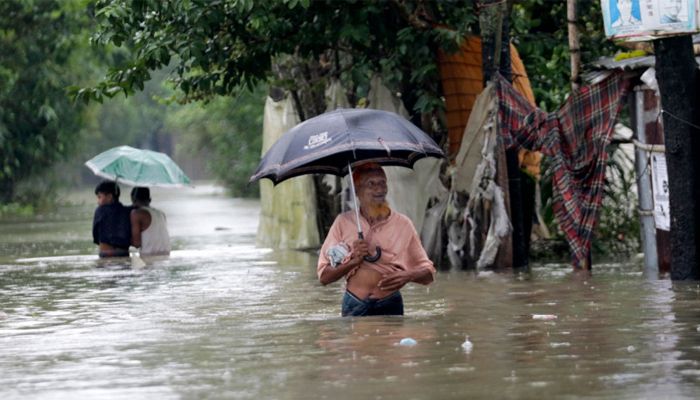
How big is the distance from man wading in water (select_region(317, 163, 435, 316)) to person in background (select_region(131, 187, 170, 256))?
28.3 ft

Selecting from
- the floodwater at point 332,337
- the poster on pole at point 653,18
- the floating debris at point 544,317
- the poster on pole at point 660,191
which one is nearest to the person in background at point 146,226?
the floodwater at point 332,337

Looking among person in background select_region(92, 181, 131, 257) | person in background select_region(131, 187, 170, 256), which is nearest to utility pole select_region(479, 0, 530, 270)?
person in background select_region(131, 187, 170, 256)

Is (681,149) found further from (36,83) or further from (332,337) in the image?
(36,83)

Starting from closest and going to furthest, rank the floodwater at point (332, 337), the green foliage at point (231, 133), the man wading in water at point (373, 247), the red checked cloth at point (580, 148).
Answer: the floodwater at point (332, 337) < the man wading in water at point (373, 247) < the red checked cloth at point (580, 148) < the green foliage at point (231, 133)

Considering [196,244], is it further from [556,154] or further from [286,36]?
[556,154]

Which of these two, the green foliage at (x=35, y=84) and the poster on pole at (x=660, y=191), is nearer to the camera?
the poster on pole at (x=660, y=191)

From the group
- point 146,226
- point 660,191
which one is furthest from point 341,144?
point 146,226

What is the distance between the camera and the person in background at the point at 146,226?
17766mm

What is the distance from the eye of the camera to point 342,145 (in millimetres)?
9414

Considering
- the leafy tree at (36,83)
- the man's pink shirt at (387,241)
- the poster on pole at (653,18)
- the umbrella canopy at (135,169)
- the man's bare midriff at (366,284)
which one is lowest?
the man's bare midriff at (366,284)

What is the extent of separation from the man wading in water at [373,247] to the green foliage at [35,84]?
67.8 feet

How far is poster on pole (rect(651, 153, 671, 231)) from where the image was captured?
46.0 ft

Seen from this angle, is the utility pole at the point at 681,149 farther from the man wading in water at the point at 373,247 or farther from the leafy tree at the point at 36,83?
the leafy tree at the point at 36,83

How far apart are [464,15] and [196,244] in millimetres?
8642
